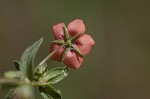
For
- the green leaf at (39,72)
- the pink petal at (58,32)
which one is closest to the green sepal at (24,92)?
the green leaf at (39,72)

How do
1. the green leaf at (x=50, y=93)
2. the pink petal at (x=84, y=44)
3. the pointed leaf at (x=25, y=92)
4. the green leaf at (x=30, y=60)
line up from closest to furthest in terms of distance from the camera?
the pointed leaf at (x=25, y=92), the green leaf at (x=30, y=60), the green leaf at (x=50, y=93), the pink petal at (x=84, y=44)

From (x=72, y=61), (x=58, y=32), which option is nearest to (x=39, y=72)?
(x=72, y=61)

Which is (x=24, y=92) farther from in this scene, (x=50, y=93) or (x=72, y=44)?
(x=72, y=44)

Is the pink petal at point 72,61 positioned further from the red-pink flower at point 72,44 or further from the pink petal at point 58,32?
the pink petal at point 58,32

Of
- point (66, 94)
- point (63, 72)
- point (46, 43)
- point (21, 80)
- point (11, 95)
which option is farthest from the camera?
point (46, 43)

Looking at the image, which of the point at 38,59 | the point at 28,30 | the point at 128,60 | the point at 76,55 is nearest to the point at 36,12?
the point at 28,30

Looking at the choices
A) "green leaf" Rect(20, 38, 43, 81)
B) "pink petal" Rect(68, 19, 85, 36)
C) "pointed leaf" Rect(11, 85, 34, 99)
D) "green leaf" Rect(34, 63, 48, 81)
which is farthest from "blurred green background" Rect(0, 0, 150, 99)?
"pointed leaf" Rect(11, 85, 34, 99)

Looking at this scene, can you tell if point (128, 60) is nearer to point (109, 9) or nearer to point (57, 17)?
point (109, 9)
